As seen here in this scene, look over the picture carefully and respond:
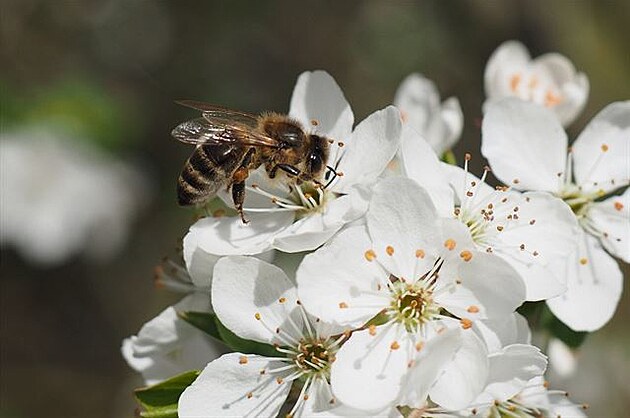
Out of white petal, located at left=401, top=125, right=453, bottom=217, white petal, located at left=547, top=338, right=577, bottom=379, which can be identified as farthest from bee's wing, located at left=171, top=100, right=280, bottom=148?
white petal, located at left=547, top=338, right=577, bottom=379

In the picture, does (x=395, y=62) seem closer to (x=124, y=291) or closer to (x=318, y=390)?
(x=124, y=291)

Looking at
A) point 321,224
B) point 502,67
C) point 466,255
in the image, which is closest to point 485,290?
point 466,255

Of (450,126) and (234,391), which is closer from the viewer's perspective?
(234,391)

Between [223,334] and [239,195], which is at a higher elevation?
[239,195]

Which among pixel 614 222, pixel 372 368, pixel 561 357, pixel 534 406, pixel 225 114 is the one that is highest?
pixel 225 114

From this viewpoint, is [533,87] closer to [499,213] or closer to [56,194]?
[499,213]

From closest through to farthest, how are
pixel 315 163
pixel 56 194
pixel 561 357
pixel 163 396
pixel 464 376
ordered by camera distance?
pixel 464 376 → pixel 163 396 → pixel 315 163 → pixel 561 357 → pixel 56 194

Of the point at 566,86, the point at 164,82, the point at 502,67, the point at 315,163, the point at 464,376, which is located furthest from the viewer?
the point at 164,82

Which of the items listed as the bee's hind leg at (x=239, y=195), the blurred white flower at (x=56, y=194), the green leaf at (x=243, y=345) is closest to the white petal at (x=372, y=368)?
the green leaf at (x=243, y=345)
